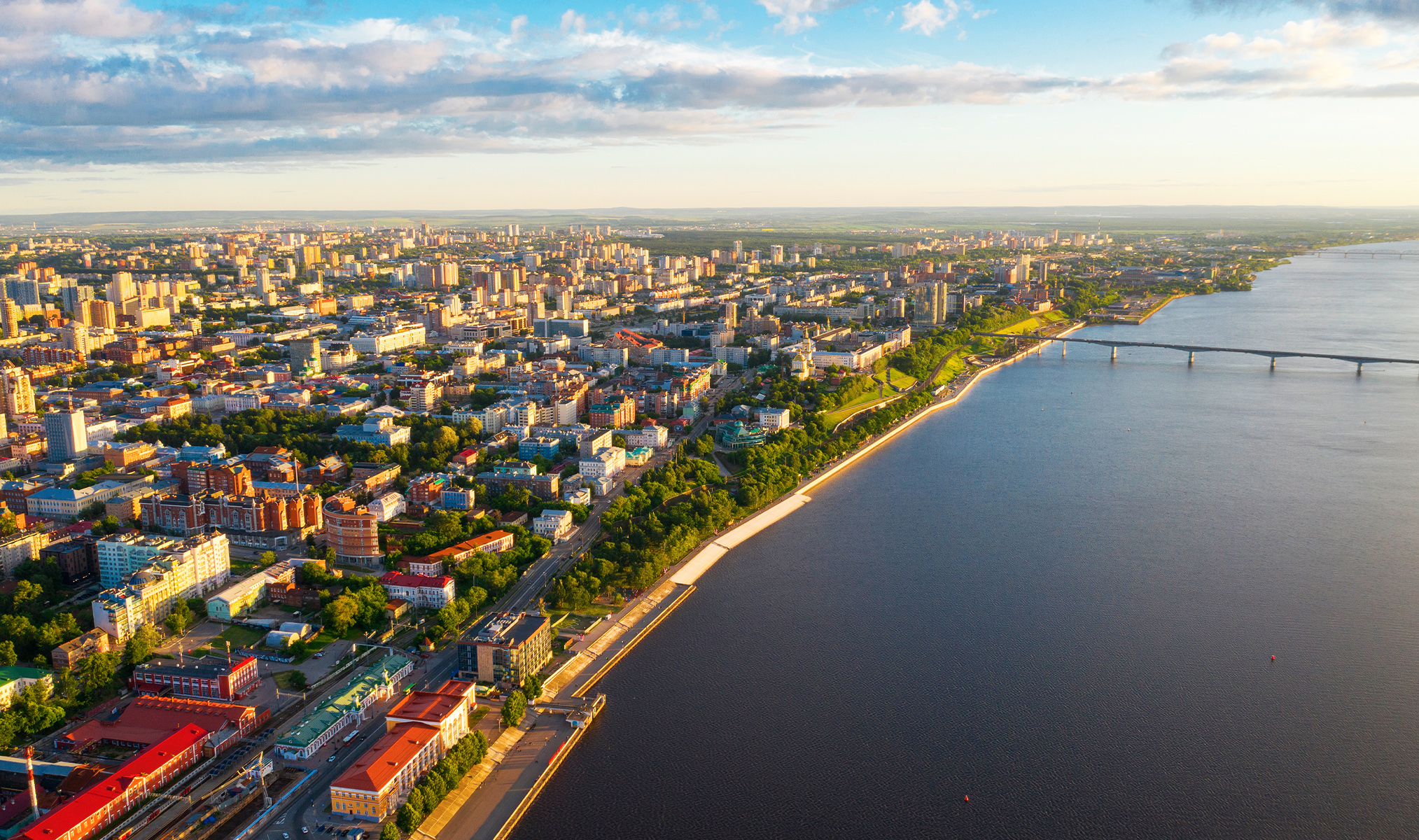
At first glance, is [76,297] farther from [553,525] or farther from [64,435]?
[553,525]

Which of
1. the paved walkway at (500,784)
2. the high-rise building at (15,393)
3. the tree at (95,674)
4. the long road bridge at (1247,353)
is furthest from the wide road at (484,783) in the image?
the long road bridge at (1247,353)

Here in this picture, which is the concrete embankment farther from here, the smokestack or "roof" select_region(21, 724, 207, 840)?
the smokestack

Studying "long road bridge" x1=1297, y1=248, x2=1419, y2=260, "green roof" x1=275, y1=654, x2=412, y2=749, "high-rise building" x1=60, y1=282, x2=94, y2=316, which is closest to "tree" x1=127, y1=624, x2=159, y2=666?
"green roof" x1=275, y1=654, x2=412, y2=749

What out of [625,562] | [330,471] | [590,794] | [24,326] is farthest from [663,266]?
[590,794]

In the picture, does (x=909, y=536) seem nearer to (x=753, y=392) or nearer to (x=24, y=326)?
(x=753, y=392)

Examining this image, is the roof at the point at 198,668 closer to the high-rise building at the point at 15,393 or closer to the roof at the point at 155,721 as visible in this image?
the roof at the point at 155,721

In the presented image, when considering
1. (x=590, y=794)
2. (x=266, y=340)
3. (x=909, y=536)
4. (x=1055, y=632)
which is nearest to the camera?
(x=590, y=794)

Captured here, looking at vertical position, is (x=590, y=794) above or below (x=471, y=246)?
below

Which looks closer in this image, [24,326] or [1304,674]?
[1304,674]
